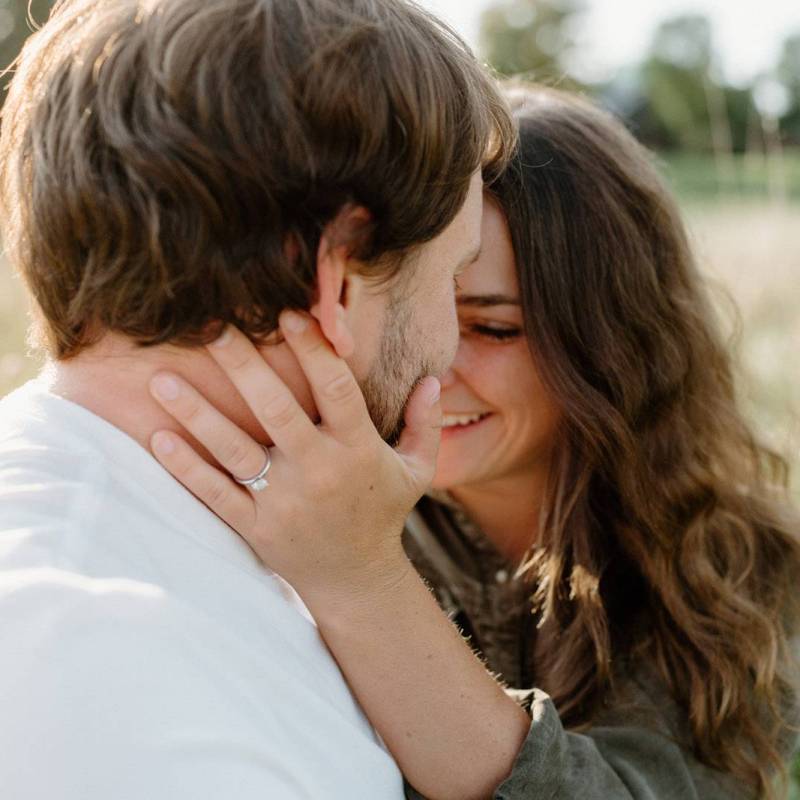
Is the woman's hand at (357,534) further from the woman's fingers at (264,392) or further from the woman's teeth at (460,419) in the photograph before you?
the woman's teeth at (460,419)

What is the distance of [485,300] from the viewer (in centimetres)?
271

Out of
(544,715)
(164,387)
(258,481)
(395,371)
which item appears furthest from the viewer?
(544,715)

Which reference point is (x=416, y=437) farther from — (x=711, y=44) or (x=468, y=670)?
(x=711, y=44)

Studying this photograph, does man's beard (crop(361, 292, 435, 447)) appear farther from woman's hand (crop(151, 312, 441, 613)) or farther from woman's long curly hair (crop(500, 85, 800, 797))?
woman's long curly hair (crop(500, 85, 800, 797))

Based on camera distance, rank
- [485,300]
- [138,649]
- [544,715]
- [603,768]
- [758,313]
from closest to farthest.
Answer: [138,649] < [544,715] < [603,768] < [485,300] < [758,313]

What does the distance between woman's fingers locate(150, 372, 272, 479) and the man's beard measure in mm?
251

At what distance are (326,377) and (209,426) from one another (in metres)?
0.22

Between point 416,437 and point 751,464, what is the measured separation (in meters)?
1.59

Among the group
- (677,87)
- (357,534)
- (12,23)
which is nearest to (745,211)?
(357,534)

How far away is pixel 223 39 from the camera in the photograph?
158 cm

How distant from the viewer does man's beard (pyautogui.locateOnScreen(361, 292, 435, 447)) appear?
6.21 ft

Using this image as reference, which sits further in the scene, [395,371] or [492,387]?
[492,387]

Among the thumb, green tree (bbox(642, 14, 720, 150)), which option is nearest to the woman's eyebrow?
the thumb

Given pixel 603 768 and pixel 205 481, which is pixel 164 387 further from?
pixel 603 768
